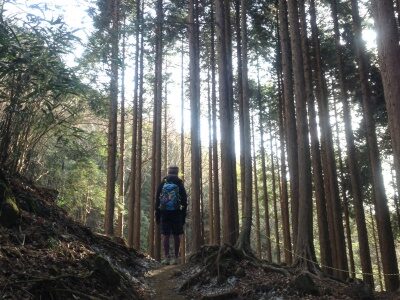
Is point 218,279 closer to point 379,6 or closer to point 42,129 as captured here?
point 42,129

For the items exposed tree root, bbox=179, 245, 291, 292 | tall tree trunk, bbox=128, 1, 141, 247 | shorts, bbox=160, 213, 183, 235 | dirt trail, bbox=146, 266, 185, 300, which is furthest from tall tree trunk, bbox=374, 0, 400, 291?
tall tree trunk, bbox=128, 1, 141, 247

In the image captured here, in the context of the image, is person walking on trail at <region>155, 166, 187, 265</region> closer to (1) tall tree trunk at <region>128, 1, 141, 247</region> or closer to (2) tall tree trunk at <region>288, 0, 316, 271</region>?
(2) tall tree trunk at <region>288, 0, 316, 271</region>

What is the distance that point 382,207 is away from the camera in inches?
463

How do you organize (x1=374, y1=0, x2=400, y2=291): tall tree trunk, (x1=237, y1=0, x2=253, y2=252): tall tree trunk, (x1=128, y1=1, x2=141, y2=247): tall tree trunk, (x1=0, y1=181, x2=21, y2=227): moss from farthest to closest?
(x1=128, y1=1, x2=141, y2=247): tall tree trunk
(x1=237, y1=0, x2=253, y2=252): tall tree trunk
(x1=374, y1=0, x2=400, y2=291): tall tree trunk
(x1=0, y1=181, x2=21, y2=227): moss

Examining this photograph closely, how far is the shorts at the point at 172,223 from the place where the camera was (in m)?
8.59

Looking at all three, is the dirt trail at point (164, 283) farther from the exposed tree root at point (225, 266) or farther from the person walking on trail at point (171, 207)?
the person walking on trail at point (171, 207)

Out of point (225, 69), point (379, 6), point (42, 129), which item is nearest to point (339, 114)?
point (225, 69)

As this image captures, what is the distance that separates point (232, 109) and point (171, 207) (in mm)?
5179

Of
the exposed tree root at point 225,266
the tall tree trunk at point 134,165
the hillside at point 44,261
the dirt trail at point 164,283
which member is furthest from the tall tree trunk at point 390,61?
the tall tree trunk at point 134,165

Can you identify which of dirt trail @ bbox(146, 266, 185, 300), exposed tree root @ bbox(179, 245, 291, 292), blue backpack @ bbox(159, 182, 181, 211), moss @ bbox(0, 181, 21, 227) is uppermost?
blue backpack @ bbox(159, 182, 181, 211)

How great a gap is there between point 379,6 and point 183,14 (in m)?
13.6

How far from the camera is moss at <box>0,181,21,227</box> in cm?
443

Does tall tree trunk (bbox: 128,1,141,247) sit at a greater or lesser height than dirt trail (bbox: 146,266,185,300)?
greater

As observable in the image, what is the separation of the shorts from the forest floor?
1122mm
